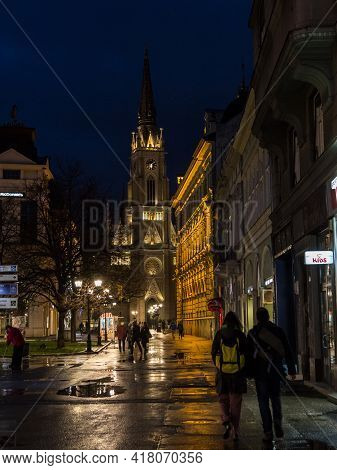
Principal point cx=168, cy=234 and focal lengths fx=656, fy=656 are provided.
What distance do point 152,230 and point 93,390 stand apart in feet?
387

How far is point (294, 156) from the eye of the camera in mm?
21484

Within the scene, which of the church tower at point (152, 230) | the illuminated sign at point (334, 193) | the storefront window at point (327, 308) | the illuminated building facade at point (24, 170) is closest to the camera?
the illuminated sign at point (334, 193)

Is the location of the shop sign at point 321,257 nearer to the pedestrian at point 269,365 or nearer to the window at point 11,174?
the pedestrian at point 269,365

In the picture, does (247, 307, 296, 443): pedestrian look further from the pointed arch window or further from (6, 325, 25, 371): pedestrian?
the pointed arch window

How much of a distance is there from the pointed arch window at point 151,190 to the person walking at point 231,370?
12775 centimetres

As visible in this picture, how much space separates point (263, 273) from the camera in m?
29.9

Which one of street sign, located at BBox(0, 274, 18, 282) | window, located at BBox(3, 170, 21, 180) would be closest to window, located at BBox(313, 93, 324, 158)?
street sign, located at BBox(0, 274, 18, 282)

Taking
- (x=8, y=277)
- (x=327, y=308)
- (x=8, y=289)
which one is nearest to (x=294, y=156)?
(x=327, y=308)

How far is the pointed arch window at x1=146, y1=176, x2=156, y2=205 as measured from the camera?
137 metres

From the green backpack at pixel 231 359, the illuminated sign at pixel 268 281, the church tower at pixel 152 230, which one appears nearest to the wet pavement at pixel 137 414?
the green backpack at pixel 231 359

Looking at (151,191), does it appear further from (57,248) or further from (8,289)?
(8,289)

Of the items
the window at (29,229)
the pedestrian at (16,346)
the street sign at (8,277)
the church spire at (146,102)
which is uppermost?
the church spire at (146,102)

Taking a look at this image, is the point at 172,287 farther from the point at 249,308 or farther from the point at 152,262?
the point at 249,308

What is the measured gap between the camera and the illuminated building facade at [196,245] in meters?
61.1
